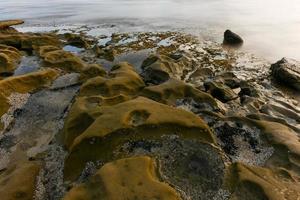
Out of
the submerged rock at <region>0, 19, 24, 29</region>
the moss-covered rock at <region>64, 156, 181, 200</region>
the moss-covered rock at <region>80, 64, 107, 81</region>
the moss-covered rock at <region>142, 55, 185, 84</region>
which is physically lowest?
the submerged rock at <region>0, 19, 24, 29</region>

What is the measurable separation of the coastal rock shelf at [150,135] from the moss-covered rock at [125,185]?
0.05 m

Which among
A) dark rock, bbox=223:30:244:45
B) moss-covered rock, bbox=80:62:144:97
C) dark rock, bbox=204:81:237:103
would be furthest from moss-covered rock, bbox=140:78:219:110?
dark rock, bbox=223:30:244:45

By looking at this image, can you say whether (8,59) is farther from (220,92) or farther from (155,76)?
(220,92)

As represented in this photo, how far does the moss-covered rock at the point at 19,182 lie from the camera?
19.3 m

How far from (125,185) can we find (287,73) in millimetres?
27581

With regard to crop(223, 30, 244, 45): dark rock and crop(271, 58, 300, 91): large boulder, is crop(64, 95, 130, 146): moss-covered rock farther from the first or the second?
crop(223, 30, 244, 45): dark rock

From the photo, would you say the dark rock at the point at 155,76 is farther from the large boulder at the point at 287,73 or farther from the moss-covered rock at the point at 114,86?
the large boulder at the point at 287,73

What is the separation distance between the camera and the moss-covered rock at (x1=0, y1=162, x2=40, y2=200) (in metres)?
19.3

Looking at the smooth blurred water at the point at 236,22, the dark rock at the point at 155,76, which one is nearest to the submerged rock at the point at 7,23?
the smooth blurred water at the point at 236,22

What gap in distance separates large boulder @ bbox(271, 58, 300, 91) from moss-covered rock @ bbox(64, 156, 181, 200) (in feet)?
81.2

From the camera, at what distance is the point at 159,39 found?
62.2 meters

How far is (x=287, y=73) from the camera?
38750mm

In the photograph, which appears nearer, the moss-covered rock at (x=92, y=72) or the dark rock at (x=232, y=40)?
the moss-covered rock at (x=92, y=72)

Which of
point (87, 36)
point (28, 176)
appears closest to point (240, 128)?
point (28, 176)
